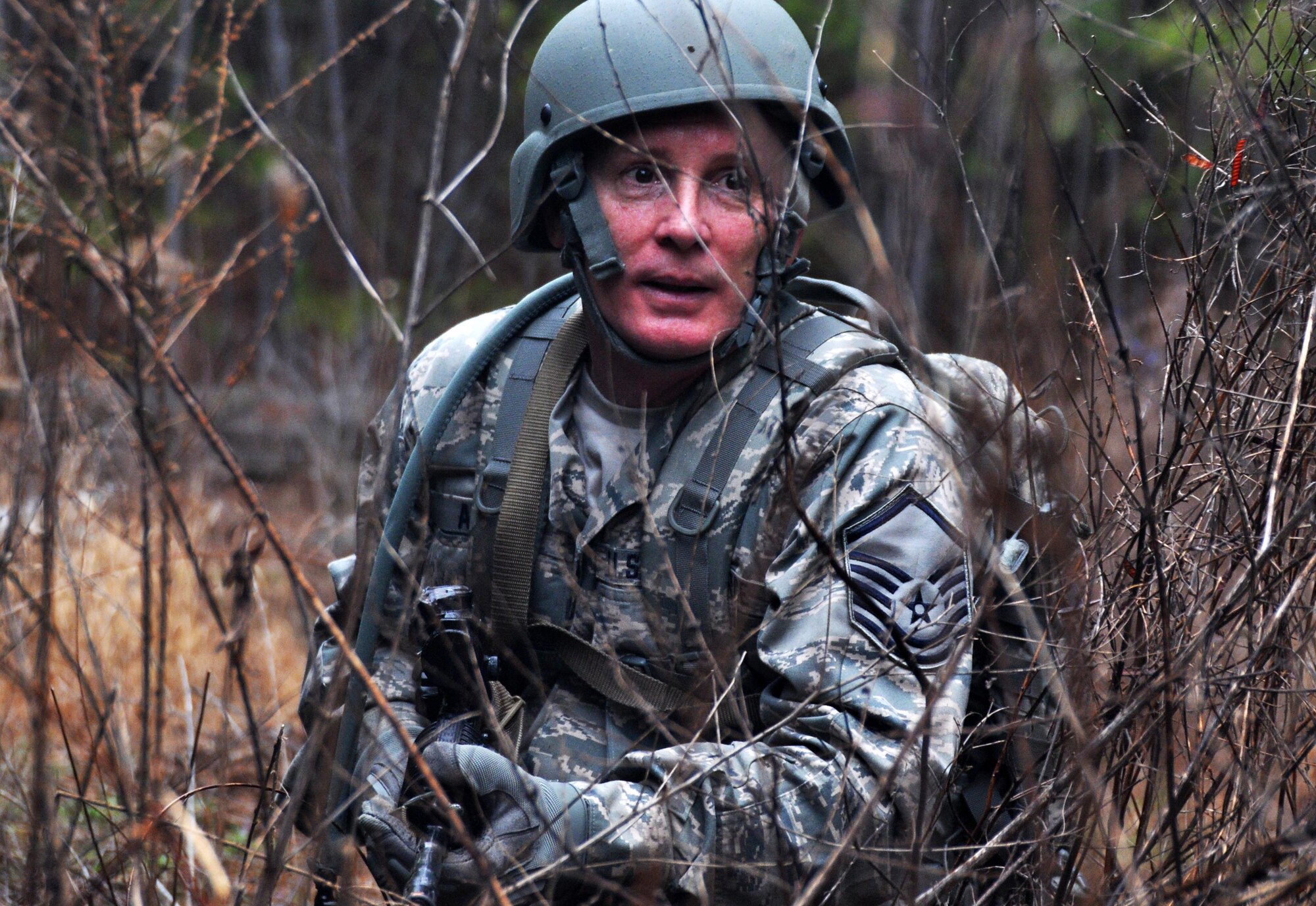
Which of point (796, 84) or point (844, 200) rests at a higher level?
point (796, 84)

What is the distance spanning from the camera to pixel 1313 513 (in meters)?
1.76

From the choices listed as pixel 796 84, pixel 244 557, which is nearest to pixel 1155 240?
pixel 796 84

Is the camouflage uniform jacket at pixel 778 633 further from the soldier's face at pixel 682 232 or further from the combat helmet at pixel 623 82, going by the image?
the combat helmet at pixel 623 82

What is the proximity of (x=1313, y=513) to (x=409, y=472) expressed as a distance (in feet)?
4.80

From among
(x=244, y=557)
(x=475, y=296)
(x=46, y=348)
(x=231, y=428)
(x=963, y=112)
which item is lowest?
(x=231, y=428)

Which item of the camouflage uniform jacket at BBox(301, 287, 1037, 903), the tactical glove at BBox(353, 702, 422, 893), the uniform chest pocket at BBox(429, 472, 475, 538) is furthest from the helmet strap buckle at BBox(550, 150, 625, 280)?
the tactical glove at BBox(353, 702, 422, 893)

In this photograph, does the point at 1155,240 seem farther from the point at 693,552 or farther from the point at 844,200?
the point at 693,552

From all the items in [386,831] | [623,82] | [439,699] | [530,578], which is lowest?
[386,831]

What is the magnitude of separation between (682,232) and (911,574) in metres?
0.81

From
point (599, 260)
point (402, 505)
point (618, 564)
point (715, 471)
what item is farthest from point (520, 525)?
point (599, 260)

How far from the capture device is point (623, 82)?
2.58m

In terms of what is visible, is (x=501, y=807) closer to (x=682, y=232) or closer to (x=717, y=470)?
(x=717, y=470)

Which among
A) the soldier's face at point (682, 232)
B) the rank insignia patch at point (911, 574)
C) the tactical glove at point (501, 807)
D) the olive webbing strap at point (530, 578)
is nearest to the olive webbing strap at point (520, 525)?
the olive webbing strap at point (530, 578)

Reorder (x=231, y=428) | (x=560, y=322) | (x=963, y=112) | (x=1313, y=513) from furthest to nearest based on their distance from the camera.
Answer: (x=231, y=428), (x=560, y=322), (x=1313, y=513), (x=963, y=112)
